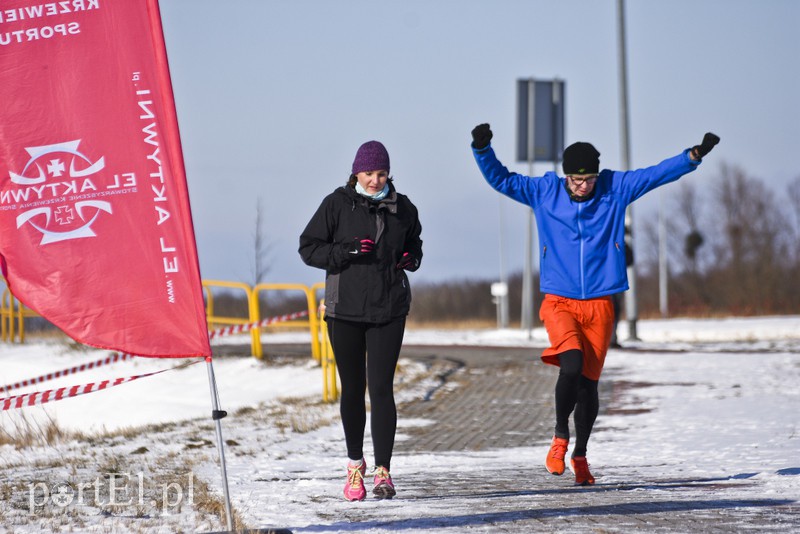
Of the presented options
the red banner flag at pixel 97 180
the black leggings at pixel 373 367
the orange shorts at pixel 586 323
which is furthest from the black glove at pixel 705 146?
the red banner flag at pixel 97 180

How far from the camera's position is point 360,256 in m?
6.17

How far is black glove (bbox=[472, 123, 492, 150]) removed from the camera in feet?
22.5

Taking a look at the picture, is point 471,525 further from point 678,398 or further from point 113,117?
point 678,398

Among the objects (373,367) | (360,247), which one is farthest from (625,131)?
(360,247)

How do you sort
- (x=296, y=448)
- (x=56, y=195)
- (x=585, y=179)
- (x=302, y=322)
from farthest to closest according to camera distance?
(x=302, y=322), (x=296, y=448), (x=585, y=179), (x=56, y=195)

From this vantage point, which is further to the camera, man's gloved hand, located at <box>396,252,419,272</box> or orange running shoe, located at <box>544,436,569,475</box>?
orange running shoe, located at <box>544,436,569,475</box>

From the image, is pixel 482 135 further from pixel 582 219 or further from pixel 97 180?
pixel 97 180

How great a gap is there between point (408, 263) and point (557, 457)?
148cm

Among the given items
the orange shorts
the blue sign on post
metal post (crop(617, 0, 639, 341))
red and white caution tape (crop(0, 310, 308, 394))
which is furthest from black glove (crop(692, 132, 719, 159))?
the blue sign on post

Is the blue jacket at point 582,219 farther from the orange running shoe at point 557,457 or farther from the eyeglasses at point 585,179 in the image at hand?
the orange running shoe at point 557,457

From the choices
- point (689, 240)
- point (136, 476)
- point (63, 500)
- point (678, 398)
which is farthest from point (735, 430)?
point (689, 240)

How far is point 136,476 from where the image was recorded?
715cm

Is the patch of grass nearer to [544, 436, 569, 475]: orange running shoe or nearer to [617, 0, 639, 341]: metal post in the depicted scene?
[544, 436, 569, 475]: orange running shoe

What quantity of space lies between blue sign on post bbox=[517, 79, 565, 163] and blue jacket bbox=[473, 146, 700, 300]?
646 inches
